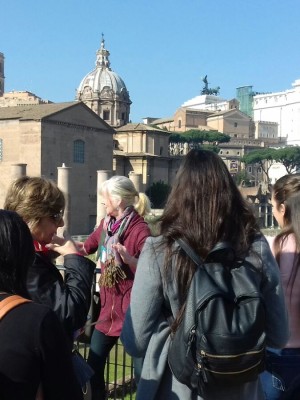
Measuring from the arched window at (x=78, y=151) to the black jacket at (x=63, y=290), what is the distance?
3279 centimetres

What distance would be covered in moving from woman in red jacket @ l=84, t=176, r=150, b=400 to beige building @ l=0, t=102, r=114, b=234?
28498mm

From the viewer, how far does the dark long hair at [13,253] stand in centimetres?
168

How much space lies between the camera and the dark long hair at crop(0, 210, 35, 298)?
1.68 m

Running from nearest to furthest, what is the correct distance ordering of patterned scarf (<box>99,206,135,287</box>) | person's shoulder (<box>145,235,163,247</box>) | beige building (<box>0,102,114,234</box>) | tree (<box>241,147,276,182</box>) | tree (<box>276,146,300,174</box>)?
person's shoulder (<box>145,235,163,247</box>), patterned scarf (<box>99,206,135,287</box>), beige building (<box>0,102,114,234</box>), tree (<box>276,146,300,174</box>), tree (<box>241,147,276,182</box>)

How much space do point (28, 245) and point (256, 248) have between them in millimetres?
795

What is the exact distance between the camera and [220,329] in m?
1.75

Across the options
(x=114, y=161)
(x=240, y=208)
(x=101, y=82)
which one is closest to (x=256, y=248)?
(x=240, y=208)

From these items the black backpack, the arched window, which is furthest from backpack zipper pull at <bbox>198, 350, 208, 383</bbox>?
the arched window

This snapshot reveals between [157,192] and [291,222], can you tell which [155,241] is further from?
[157,192]

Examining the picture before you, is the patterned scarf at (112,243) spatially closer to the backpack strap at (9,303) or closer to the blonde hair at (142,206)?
the blonde hair at (142,206)

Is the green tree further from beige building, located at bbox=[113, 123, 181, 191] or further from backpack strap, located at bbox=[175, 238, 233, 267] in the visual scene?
backpack strap, located at bbox=[175, 238, 233, 267]

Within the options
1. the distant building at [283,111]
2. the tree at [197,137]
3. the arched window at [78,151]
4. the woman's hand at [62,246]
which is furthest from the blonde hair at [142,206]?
the distant building at [283,111]

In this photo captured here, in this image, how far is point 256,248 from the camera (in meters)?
2.01

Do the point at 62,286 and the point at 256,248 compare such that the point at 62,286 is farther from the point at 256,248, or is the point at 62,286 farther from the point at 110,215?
the point at 110,215
